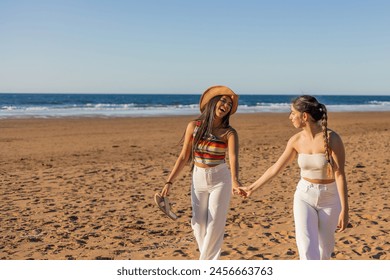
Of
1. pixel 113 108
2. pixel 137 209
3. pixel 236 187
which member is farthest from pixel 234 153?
pixel 113 108

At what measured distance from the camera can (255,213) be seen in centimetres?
758

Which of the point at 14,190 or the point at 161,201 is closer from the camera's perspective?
the point at 161,201

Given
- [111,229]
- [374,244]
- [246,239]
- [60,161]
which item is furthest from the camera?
[60,161]

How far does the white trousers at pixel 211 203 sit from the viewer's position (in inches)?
162

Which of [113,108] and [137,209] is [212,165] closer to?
[137,209]

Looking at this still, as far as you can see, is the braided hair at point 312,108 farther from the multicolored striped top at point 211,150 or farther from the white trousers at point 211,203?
the white trousers at point 211,203

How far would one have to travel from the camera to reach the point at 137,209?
25.8 feet

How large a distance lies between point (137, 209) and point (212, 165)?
4087 mm

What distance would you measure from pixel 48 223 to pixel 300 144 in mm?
4736

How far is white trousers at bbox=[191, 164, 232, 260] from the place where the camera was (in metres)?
4.11

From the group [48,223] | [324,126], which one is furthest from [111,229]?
[324,126]

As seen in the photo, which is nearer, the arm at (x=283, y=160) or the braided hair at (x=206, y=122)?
the arm at (x=283, y=160)

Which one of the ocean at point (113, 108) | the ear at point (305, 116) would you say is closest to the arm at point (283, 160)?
the ear at point (305, 116)
